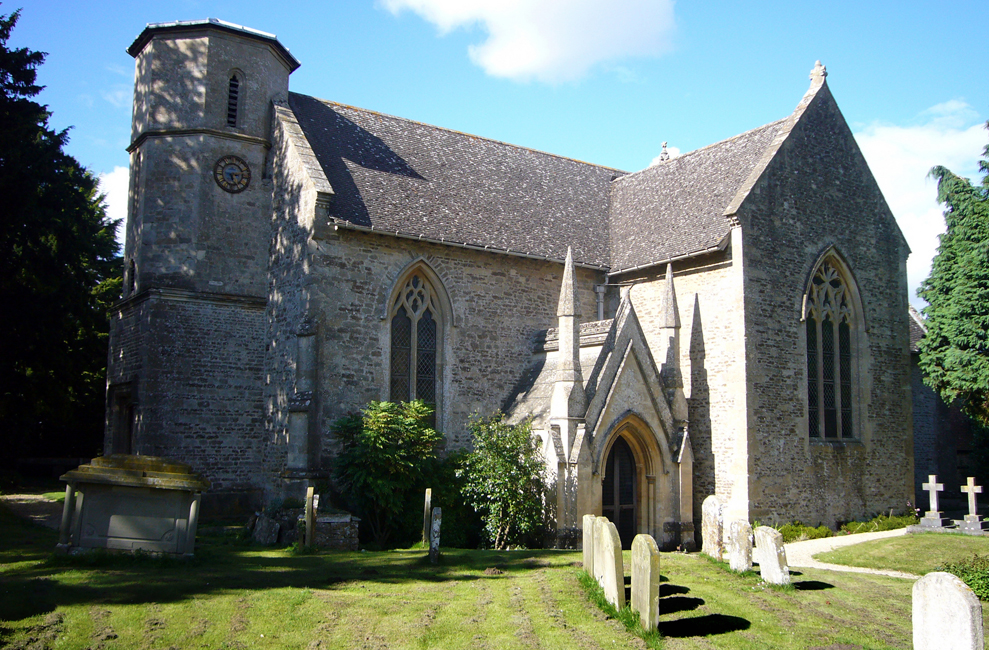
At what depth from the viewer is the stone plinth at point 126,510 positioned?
13.3 m

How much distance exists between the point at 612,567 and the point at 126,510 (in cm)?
837

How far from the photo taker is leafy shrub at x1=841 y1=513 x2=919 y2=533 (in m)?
22.4

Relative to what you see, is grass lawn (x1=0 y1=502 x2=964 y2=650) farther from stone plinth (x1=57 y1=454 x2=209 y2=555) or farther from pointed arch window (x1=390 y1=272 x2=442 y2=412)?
pointed arch window (x1=390 y1=272 x2=442 y2=412)

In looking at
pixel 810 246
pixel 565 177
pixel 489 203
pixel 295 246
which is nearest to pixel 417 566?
pixel 295 246

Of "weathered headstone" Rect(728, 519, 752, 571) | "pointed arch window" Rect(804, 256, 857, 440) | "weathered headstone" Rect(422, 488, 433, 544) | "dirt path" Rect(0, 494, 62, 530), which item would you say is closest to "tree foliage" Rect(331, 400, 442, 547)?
"weathered headstone" Rect(422, 488, 433, 544)

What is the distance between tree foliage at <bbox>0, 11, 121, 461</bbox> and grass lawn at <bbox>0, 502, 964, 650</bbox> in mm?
12827

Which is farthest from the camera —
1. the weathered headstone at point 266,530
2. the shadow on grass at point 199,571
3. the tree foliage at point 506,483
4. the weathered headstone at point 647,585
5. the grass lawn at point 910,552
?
the tree foliage at point 506,483

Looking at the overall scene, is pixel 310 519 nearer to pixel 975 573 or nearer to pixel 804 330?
pixel 975 573

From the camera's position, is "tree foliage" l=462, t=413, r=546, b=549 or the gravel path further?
"tree foliage" l=462, t=413, r=546, b=549

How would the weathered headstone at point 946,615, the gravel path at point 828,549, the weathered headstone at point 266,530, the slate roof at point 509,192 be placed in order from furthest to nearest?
the slate roof at point 509,192, the weathered headstone at point 266,530, the gravel path at point 828,549, the weathered headstone at point 946,615

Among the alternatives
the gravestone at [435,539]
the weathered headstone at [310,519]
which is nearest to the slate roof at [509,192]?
the weathered headstone at [310,519]

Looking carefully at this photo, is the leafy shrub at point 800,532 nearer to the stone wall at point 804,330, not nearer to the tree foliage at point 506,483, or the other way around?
the stone wall at point 804,330

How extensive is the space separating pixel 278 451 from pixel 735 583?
12556 mm

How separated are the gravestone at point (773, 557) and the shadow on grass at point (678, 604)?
6.69 ft
